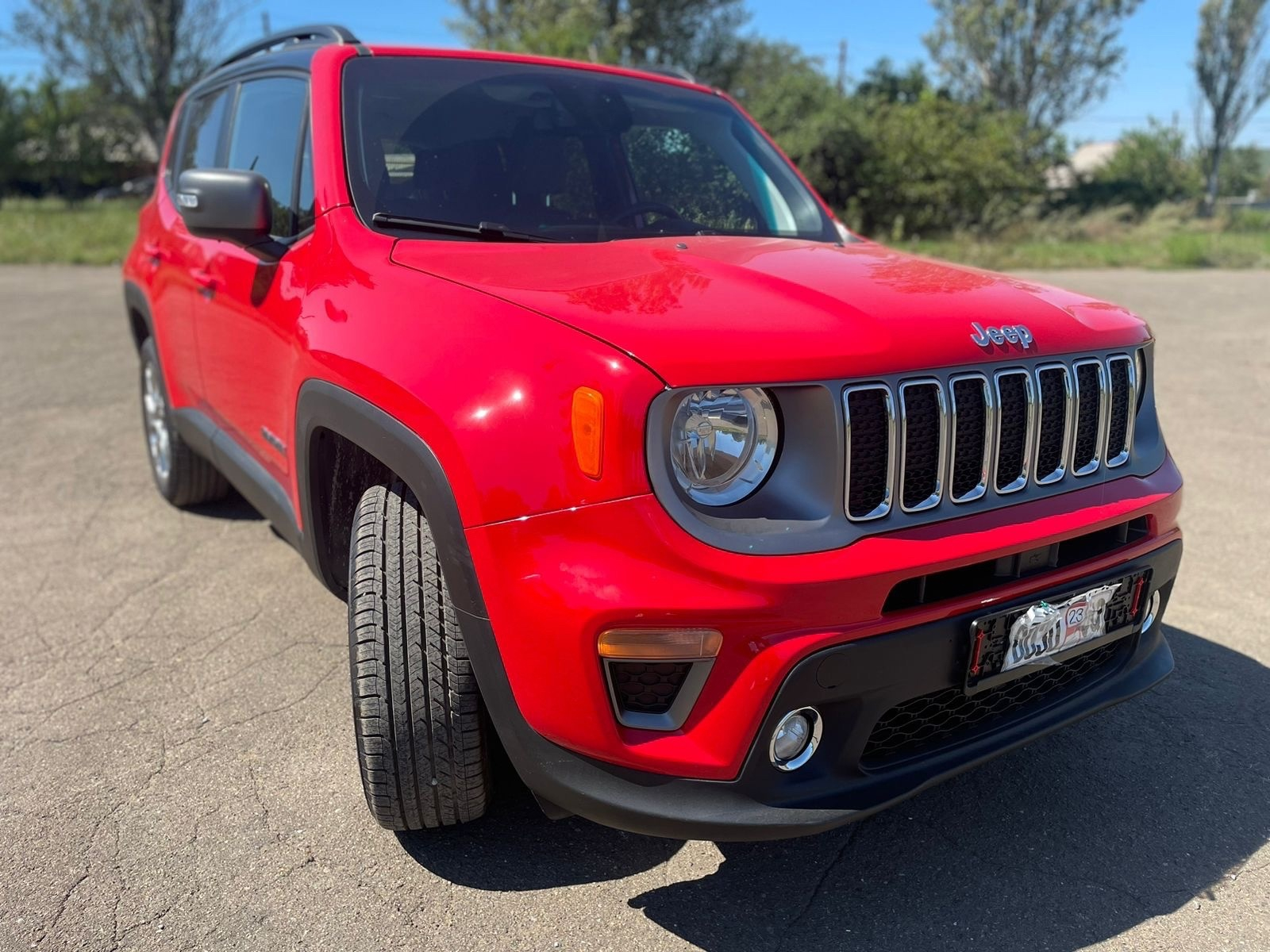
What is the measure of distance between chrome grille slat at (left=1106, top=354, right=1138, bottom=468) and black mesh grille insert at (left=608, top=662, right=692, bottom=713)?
1161 millimetres

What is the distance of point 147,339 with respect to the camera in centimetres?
455

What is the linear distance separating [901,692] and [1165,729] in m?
1.39

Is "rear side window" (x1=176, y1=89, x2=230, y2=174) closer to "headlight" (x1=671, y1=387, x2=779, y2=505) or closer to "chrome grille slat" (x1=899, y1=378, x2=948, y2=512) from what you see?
"headlight" (x1=671, y1=387, x2=779, y2=505)

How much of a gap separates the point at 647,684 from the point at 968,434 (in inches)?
31.1

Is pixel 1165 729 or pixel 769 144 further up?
pixel 769 144

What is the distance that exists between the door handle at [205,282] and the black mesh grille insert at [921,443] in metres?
2.42

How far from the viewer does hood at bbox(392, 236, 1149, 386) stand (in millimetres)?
1783

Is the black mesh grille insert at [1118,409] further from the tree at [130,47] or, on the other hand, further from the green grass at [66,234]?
the tree at [130,47]

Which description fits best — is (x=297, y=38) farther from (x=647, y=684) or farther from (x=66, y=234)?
(x=66, y=234)

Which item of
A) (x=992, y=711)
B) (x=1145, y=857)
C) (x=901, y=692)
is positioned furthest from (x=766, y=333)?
(x=1145, y=857)

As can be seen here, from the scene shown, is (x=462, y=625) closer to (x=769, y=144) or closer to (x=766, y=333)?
(x=766, y=333)

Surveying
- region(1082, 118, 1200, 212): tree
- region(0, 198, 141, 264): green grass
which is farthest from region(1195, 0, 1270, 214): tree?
region(0, 198, 141, 264): green grass

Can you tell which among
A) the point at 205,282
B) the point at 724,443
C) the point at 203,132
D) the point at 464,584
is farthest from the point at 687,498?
the point at 203,132

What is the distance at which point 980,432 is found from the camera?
1979 millimetres
